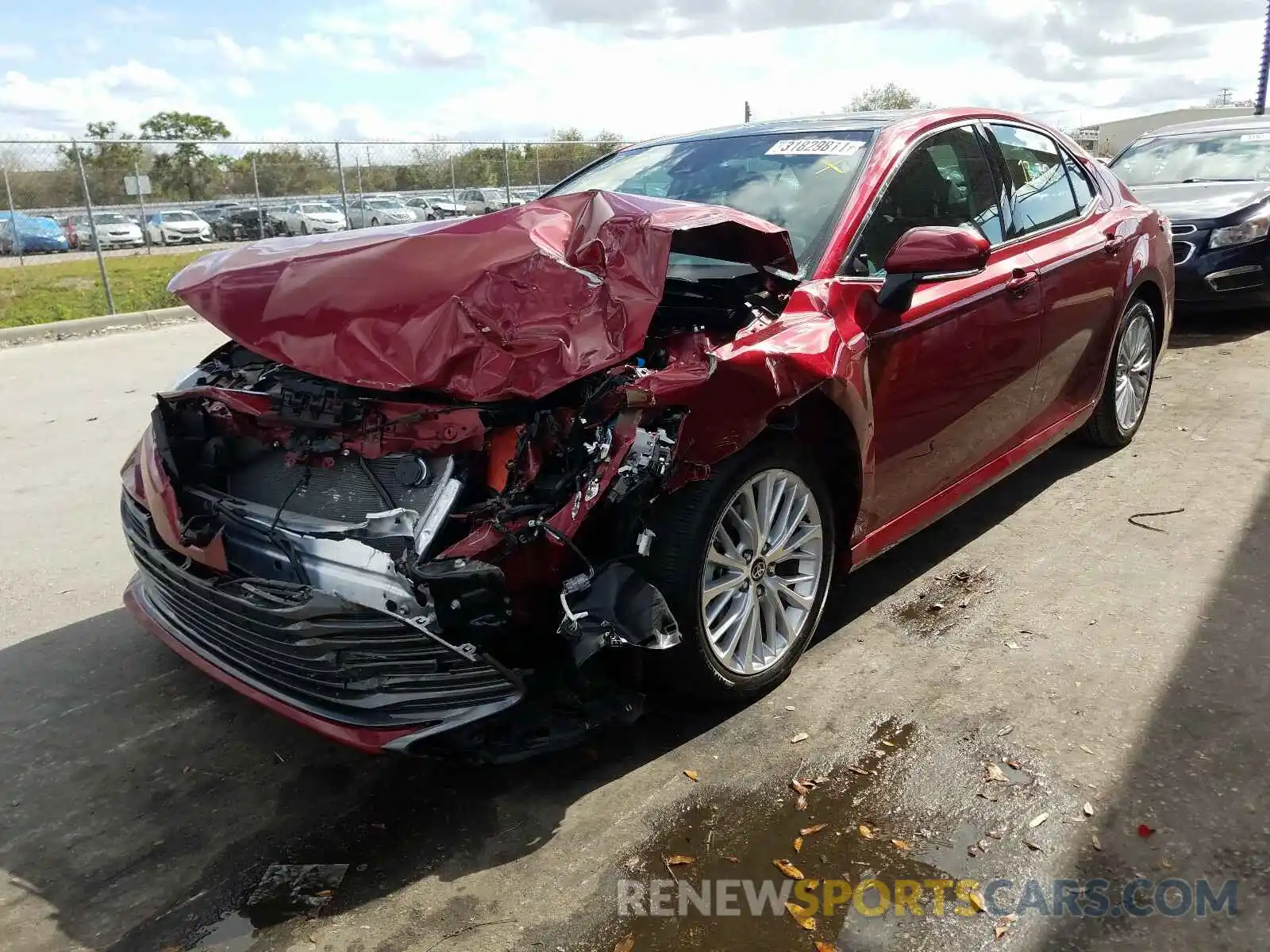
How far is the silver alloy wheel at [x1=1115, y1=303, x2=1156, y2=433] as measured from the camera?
529 centimetres

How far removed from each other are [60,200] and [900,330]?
46.9 feet

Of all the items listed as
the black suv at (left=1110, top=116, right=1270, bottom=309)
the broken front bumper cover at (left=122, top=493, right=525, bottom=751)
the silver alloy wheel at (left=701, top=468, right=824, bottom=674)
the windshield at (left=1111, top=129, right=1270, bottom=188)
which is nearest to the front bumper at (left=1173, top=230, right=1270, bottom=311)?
the black suv at (left=1110, top=116, right=1270, bottom=309)

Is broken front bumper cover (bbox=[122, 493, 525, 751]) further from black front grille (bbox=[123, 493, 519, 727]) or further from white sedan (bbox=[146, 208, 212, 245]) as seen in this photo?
white sedan (bbox=[146, 208, 212, 245])

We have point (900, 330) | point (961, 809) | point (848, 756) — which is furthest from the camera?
point (900, 330)

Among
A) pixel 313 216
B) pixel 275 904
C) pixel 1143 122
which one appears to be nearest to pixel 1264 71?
pixel 1143 122

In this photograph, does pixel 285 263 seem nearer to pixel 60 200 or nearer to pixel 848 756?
pixel 848 756

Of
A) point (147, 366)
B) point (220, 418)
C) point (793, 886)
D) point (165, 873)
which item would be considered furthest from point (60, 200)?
point (793, 886)

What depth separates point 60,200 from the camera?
1409 centimetres

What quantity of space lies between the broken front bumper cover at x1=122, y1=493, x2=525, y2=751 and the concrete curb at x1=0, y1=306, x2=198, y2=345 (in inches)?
337

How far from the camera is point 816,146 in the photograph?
383 cm

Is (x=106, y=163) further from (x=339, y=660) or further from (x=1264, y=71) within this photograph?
(x=1264, y=71)

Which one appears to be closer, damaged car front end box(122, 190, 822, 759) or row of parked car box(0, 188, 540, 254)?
damaged car front end box(122, 190, 822, 759)

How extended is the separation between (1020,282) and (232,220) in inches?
710

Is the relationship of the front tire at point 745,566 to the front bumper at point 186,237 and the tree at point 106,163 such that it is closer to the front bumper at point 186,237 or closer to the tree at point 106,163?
the tree at point 106,163
